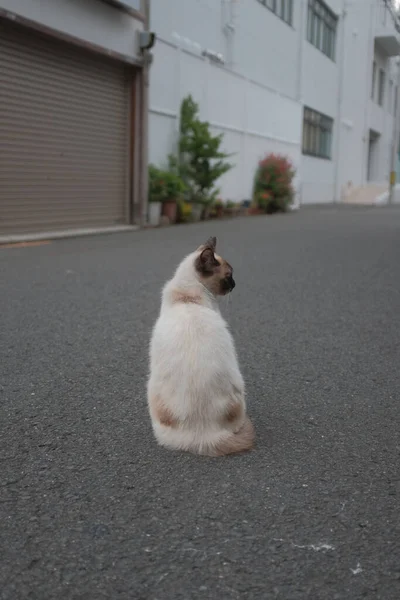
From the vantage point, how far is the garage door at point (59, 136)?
444 inches

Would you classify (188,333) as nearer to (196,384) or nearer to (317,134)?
(196,384)

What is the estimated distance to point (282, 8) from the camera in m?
25.9

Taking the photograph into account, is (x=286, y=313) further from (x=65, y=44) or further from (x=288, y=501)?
(x=65, y=44)

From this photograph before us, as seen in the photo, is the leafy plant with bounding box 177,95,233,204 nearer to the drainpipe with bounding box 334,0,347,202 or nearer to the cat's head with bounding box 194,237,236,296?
the cat's head with bounding box 194,237,236,296

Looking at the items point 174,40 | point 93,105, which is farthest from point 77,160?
point 174,40

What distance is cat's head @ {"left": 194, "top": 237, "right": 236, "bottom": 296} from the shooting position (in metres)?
3.10

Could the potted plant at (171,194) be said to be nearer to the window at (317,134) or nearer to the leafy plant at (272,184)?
the leafy plant at (272,184)

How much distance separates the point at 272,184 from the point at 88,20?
10880 millimetres

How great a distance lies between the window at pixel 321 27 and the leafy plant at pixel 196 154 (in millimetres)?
14762

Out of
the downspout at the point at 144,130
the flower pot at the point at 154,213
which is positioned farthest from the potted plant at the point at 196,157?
the downspout at the point at 144,130

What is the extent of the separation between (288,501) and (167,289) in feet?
3.63

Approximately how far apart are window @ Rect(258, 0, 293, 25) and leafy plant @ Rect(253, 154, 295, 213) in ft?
19.1

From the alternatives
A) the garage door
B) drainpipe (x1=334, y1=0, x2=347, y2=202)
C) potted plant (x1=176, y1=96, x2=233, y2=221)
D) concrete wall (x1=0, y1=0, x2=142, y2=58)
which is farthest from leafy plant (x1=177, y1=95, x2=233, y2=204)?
drainpipe (x1=334, y1=0, x2=347, y2=202)

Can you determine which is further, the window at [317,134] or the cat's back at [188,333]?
the window at [317,134]
